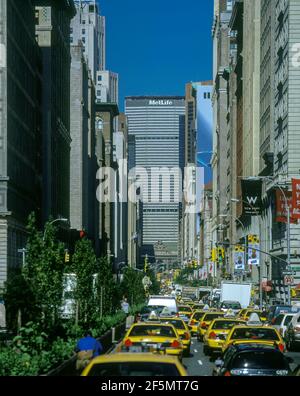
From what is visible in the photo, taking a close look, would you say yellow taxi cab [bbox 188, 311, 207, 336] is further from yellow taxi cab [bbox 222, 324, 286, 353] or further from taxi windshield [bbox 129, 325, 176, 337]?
yellow taxi cab [bbox 222, 324, 286, 353]

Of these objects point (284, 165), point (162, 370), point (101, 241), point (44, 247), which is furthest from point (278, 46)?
point (101, 241)

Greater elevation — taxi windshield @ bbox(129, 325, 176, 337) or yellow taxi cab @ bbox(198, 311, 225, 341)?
taxi windshield @ bbox(129, 325, 176, 337)

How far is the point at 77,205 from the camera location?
141 meters

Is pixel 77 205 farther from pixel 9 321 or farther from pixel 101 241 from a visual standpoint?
pixel 9 321

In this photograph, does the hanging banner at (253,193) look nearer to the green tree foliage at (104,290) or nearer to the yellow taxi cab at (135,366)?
the green tree foliage at (104,290)

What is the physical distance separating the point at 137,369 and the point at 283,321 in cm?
3420

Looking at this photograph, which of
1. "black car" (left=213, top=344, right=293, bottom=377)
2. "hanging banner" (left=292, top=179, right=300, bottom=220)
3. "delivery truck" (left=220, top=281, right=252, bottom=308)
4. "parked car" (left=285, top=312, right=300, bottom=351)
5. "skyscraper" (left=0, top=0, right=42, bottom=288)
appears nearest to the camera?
"black car" (left=213, top=344, right=293, bottom=377)

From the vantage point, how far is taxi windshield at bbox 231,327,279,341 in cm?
2726

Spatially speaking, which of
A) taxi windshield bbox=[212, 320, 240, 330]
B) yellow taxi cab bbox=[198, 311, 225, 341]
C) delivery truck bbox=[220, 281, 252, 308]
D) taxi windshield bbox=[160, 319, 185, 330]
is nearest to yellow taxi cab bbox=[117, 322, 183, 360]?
taxi windshield bbox=[212, 320, 240, 330]

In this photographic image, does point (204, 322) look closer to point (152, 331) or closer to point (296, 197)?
point (296, 197)

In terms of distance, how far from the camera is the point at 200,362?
32.8 m

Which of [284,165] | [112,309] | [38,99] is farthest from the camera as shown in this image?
[38,99]

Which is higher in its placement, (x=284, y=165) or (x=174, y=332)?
(x=284, y=165)

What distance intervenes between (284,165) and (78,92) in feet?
218
